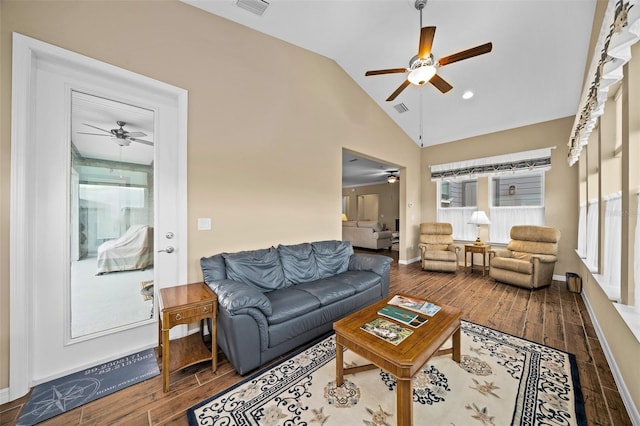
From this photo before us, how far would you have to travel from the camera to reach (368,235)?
7.44 m

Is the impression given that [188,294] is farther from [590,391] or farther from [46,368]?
[590,391]

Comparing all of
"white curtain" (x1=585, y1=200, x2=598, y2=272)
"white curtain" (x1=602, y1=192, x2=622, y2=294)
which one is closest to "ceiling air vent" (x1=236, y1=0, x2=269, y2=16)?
"white curtain" (x1=602, y1=192, x2=622, y2=294)

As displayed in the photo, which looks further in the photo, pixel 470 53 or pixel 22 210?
pixel 470 53

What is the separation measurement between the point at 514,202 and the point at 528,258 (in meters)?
1.45

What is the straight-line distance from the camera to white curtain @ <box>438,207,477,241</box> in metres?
5.42

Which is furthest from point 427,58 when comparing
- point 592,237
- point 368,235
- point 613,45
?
point 368,235

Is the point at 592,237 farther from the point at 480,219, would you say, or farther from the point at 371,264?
the point at 371,264

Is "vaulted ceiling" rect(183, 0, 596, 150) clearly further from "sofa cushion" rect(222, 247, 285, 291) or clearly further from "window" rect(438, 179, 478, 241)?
"sofa cushion" rect(222, 247, 285, 291)

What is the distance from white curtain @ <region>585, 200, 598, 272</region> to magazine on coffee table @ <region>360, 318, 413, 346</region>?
9.39 feet

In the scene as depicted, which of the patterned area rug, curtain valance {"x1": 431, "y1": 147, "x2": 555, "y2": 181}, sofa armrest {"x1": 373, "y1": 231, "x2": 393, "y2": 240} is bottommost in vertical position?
the patterned area rug

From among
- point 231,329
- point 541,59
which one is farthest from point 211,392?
point 541,59

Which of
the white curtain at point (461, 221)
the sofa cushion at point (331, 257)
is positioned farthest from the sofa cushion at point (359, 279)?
the white curtain at point (461, 221)

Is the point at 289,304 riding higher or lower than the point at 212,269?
lower

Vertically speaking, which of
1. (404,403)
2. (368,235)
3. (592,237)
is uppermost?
(592,237)
